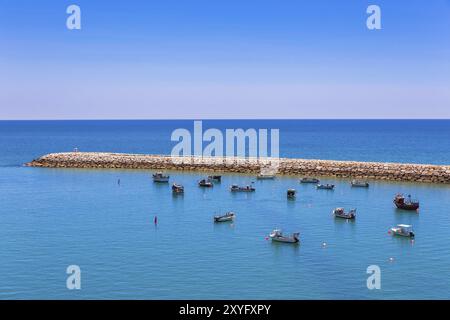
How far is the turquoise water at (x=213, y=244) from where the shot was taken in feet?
119

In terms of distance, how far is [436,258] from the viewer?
43250 mm

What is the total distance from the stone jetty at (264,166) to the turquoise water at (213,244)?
7.65 m

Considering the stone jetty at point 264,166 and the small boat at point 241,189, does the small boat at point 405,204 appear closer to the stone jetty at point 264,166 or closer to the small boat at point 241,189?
the small boat at point 241,189

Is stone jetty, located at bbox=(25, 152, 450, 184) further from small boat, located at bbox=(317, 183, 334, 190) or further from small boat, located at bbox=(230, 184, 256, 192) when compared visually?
small boat, located at bbox=(230, 184, 256, 192)

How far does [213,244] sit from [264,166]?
49.2m

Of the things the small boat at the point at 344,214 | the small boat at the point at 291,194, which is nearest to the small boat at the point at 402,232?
the small boat at the point at 344,214

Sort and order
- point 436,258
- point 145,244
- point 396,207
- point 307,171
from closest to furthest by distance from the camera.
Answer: point 436,258
point 145,244
point 396,207
point 307,171

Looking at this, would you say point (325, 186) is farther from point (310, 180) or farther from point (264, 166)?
point (264, 166)

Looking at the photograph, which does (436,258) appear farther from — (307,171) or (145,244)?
(307,171)

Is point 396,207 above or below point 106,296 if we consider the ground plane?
above

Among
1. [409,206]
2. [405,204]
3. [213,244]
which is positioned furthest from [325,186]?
[213,244]

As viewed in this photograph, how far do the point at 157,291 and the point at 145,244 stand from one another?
1179cm

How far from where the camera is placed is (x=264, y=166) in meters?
95.5

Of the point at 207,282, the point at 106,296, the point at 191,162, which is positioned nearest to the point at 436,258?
the point at 207,282
